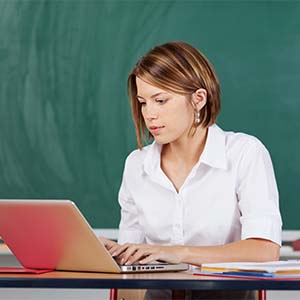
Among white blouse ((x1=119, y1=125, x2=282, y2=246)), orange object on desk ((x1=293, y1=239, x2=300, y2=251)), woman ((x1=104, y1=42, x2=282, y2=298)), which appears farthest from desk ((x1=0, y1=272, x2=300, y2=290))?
orange object on desk ((x1=293, y1=239, x2=300, y2=251))

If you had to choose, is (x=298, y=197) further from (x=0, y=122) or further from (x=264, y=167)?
(x=0, y=122)

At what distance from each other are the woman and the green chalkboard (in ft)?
3.11

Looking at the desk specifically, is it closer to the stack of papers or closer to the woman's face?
the stack of papers

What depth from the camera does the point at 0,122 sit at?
3395 mm

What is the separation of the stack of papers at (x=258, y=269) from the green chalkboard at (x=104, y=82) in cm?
159

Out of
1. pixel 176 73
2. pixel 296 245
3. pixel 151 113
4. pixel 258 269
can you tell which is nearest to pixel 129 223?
pixel 151 113

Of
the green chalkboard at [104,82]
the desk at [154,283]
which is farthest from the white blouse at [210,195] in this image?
the green chalkboard at [104,82]

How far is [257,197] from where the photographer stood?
7.18 feet

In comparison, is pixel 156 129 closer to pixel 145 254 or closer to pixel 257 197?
pixel 257 197

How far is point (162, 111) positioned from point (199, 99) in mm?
148

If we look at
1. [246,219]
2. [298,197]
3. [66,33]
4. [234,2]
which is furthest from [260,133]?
[246,219]

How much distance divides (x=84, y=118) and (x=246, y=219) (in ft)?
4.51

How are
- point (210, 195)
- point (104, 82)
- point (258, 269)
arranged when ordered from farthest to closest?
point (104, 82), point (210, 195), point (258, 269)

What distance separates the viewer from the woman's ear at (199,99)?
2.30m
